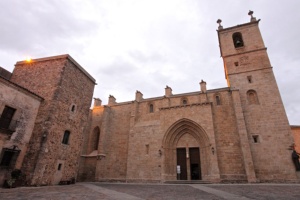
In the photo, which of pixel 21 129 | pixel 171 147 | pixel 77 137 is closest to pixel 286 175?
pixel 171 147

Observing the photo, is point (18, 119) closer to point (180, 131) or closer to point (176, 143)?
point (176, 143)

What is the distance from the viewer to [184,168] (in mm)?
16031

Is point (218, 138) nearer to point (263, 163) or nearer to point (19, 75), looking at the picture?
point (263, 163)

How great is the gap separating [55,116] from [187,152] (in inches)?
460

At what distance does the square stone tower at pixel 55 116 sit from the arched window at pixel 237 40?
16306mm

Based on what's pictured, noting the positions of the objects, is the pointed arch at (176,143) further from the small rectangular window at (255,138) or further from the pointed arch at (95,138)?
the pointed arch at (95,138)

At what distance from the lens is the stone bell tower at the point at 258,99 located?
43.8 ft

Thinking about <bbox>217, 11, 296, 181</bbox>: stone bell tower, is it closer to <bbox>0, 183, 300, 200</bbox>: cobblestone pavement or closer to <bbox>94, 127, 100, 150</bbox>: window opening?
<bbox>0, 183, 300, 200</bbox>: cobblestone pavement

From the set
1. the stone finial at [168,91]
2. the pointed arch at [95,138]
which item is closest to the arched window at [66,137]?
the pointed arch at [95,138]

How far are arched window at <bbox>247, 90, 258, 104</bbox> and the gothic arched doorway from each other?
526 centimetres

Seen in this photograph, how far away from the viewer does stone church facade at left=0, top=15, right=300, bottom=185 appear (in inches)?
446

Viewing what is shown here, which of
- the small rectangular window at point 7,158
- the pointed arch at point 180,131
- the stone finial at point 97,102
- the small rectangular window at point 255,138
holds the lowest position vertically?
the small rectangular window at point 7,158

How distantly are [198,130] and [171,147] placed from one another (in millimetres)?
3090

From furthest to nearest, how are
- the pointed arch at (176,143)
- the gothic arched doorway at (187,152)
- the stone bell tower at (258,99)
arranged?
the gothic arched doorway at (187,152)
the pointed arch at (176,143)
the stone bell tower at (258,99)
